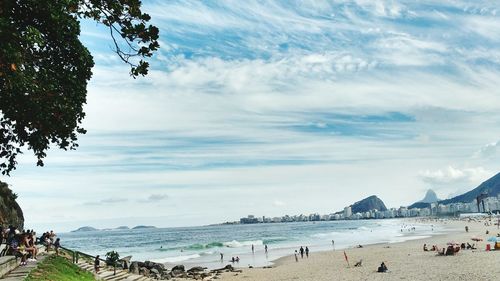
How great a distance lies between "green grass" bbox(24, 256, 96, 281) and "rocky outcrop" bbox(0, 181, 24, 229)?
1598 centimetres

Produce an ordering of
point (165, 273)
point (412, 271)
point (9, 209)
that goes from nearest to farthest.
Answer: point (412, 271) < point (9, 209) < point (165, 273)

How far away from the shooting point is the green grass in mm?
16261

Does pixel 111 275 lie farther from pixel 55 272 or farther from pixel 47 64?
pixel 47 64

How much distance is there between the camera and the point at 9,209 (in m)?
36.1

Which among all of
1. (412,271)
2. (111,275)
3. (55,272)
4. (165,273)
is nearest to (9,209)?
(165,273)

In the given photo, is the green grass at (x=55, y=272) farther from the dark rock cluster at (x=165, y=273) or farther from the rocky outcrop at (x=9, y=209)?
the rocky outcrop at (x=9, y=209)

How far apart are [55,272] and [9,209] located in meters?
21.9

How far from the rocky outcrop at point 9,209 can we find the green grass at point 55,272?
1598cm

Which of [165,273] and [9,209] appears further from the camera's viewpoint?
[165,273]

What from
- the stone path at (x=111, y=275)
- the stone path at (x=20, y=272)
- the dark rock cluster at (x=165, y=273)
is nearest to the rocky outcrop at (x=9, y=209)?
the stone path at (x=111, y=275)

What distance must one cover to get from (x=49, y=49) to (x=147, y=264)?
29.5 metres

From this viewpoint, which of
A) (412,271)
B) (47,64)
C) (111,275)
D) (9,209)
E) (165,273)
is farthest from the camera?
(165,273)

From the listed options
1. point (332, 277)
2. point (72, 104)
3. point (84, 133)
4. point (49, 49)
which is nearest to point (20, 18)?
point (49, 49)

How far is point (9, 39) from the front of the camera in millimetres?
9219
